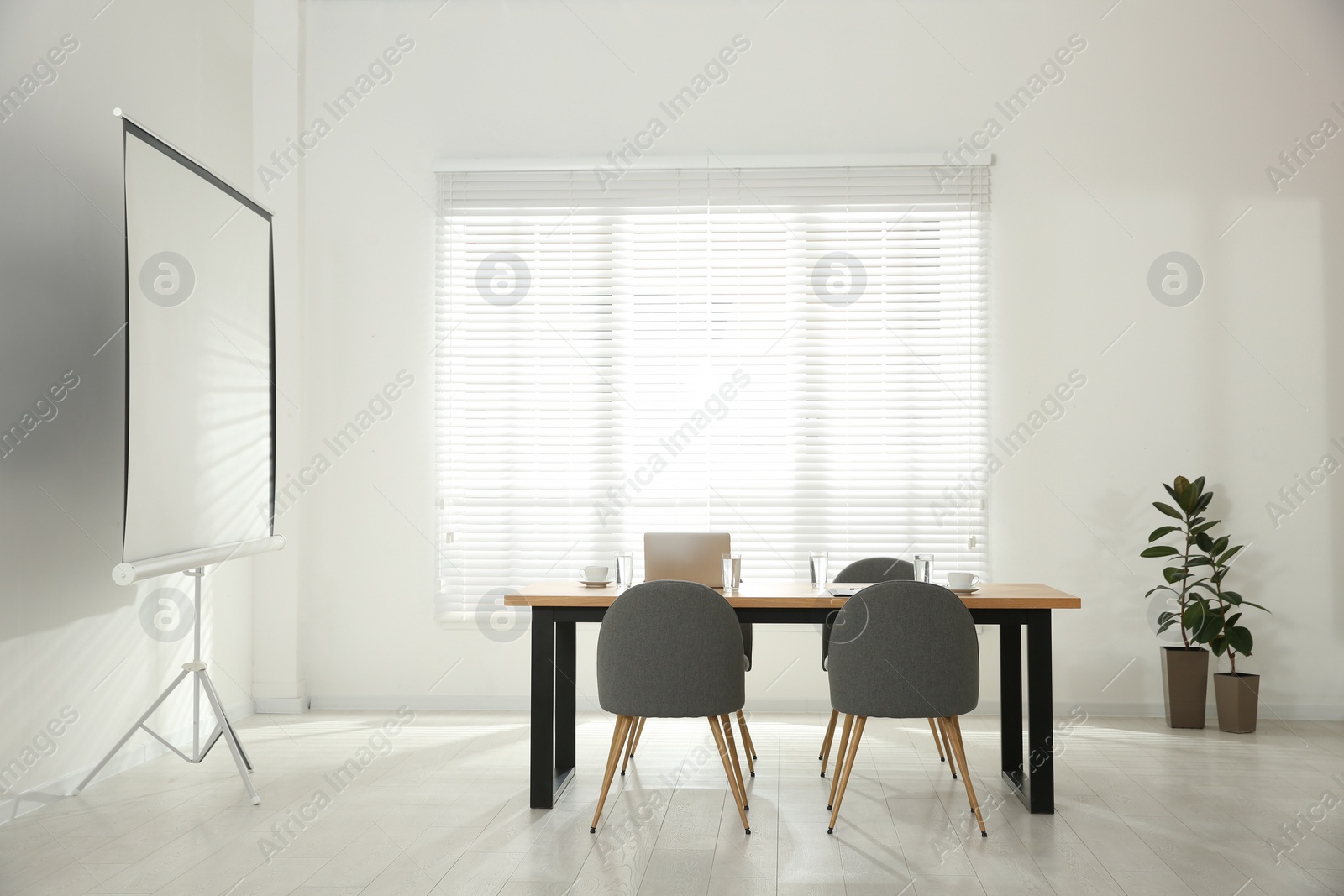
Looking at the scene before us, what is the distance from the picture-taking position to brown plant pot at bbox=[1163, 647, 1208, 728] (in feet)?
15.6

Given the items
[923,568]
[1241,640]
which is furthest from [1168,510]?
[923,568]

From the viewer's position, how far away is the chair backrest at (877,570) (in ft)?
14.1

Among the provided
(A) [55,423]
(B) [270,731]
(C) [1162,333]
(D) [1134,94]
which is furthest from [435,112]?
(C) [1162,333]

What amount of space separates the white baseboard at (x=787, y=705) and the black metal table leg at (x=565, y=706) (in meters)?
1.06

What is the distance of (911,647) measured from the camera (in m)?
3.17

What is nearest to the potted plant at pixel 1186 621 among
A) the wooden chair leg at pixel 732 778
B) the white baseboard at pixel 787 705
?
the white baseboard at pixel 787 705

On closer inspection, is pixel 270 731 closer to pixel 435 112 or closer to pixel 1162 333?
pixel 435 112

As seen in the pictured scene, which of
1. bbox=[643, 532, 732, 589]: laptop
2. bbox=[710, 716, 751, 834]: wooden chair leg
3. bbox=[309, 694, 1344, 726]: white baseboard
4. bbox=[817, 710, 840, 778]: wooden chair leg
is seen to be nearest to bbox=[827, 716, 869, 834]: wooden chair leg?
bbox=[710, 716, 751, 834]: wooden chair leg

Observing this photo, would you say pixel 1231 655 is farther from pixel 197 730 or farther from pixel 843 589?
pixel 197 730

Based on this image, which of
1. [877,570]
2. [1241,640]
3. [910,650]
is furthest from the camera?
[1241,640]

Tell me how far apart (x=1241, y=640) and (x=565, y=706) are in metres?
3.33

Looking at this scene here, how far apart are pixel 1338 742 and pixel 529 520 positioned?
418 cm

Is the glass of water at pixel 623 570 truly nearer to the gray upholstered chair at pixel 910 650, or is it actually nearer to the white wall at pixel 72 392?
the gray upholstered chair at pixel 910 650

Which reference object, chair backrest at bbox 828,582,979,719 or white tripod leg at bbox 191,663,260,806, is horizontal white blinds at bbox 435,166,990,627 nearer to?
white tripod leg at bbox 191,663,260,806
